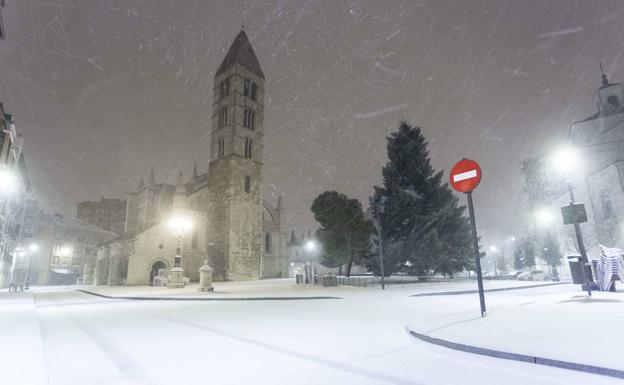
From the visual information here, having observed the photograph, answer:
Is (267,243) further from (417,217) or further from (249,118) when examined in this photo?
(417,217)

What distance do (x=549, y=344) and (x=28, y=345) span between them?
24.6 feet

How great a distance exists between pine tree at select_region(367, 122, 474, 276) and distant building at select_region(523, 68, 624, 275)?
15.9m

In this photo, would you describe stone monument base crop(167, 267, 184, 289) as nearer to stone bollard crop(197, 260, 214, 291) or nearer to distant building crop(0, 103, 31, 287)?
stone bollard crop(197, 260, 214, 291)

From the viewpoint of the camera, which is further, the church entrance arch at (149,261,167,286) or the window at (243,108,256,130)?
the window at (243,108,256,130)

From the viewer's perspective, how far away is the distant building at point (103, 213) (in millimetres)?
77188

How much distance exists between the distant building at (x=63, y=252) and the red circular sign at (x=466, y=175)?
56.1m

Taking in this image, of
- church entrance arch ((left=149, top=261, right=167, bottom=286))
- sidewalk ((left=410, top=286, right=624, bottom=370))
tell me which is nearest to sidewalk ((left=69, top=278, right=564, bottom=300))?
sidewalk ((left=410, top=286, right=624, bottom=370))

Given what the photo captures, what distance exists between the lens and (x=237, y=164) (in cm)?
4253

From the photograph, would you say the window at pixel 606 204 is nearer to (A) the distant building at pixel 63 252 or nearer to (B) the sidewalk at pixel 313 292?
(B) the sidewalk at pixel 313 292

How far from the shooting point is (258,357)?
4586mm

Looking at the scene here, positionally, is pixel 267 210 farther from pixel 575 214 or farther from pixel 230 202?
pixel 575 214

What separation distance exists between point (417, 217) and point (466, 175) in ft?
59.1

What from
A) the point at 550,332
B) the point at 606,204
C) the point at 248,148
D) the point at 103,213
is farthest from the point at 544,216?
the point at 103,213

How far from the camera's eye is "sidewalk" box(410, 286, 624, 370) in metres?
4.07
